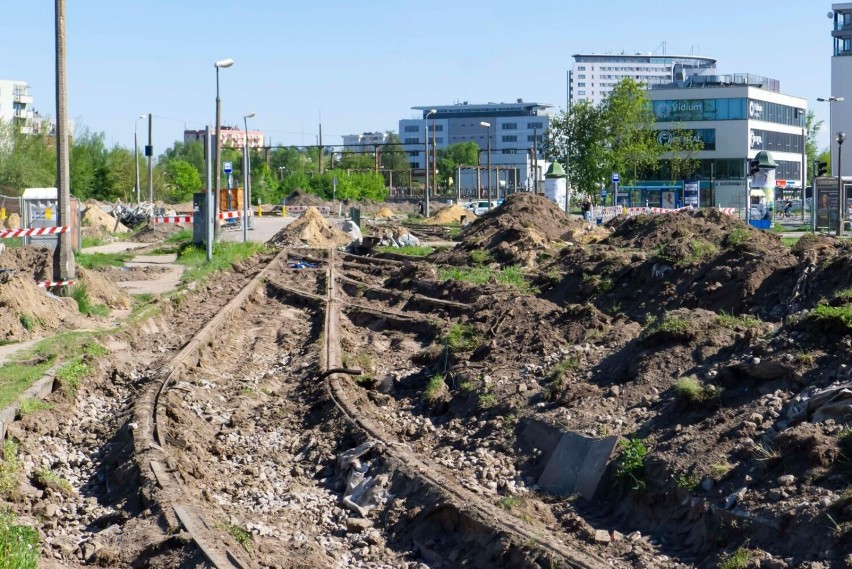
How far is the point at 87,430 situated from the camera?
12.8 metres

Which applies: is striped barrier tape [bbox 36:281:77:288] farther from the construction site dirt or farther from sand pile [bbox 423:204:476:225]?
sand pile [bbox 423:204:476:225]

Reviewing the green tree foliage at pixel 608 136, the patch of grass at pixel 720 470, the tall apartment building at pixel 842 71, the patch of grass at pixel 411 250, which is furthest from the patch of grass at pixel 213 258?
the tall apartment building at pixel 842 71

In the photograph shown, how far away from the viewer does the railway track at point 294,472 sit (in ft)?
28.8

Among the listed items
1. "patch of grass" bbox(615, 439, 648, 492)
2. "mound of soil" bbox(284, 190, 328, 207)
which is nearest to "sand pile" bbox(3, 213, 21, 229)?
"patch of grass" bbox(615, 439, 648, 492)

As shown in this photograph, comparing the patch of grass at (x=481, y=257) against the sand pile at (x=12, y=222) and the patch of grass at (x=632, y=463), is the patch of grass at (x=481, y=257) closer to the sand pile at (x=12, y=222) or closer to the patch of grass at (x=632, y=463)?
the sand pile at (x=12, y=222)

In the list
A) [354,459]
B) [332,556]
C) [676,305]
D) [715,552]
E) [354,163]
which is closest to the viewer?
[715,552]

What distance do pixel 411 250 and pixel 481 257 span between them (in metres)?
7.81

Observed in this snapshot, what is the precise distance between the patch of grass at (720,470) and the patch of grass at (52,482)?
5815 millimetres

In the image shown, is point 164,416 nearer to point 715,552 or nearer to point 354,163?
point 715,552

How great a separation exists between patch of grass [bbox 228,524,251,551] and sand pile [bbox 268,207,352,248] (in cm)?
3363

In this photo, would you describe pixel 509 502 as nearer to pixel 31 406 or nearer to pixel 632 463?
pixel 632 463

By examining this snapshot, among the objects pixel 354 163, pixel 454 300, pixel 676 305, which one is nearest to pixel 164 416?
pixel 676 305

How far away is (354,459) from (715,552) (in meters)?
4.21

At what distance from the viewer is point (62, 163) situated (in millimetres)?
22703
